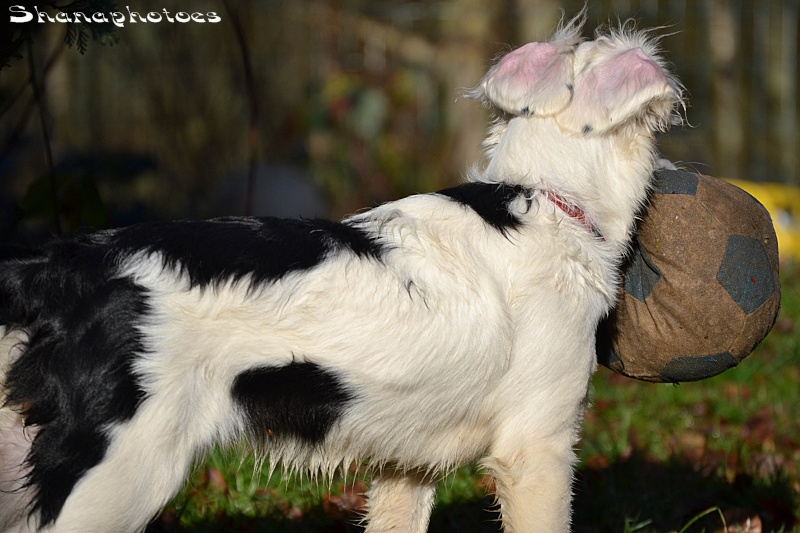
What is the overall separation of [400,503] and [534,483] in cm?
66

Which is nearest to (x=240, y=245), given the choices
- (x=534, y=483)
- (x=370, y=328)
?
(x=370, y=328)

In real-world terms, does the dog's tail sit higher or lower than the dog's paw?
lower

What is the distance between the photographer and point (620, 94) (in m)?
3.14

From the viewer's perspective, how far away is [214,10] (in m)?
10.9

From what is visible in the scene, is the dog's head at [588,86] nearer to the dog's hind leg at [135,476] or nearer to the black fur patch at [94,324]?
the black fur patch at [94,324]

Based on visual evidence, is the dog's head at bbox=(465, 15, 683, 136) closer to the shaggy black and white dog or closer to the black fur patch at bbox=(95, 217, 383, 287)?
the shaggy black and white dog

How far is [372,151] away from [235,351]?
28.7 ft

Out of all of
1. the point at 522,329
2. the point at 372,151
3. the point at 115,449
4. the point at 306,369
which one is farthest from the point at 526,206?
the point at 372,151

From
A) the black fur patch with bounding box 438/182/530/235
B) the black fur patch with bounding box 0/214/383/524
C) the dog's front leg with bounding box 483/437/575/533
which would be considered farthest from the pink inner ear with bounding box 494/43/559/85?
the dog's front leg with bounding box 483/437/575/533

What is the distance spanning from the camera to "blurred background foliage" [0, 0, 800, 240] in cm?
1010

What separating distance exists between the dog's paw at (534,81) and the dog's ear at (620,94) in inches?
2.0

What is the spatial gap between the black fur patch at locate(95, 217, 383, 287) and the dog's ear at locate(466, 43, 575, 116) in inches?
30.3

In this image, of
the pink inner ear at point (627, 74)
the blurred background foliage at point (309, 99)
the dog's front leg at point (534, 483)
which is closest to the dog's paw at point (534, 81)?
the pink inner ear at point (627, 74)

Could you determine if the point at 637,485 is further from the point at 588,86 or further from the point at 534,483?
the point at 588,86
